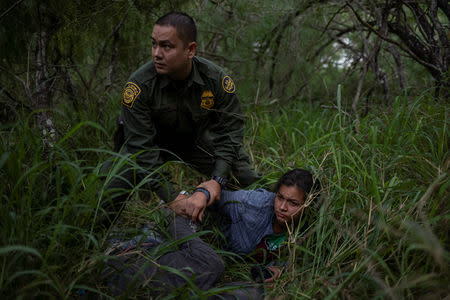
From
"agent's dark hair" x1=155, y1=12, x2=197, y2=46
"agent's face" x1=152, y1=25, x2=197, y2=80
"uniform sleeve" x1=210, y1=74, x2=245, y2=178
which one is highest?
"agent's dark hair" x1=155, y1=12, x2=197, y2=46

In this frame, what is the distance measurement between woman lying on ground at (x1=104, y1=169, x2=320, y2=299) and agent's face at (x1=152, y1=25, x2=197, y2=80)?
2.58 ft

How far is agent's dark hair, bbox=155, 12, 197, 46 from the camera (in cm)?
192

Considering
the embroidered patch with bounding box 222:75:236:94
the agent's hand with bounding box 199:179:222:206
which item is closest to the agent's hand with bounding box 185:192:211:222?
the agent's hand with bounding box 199:179:222:206

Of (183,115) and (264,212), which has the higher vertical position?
(183,115)

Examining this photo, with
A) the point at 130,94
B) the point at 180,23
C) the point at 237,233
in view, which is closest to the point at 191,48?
the point at 180,23

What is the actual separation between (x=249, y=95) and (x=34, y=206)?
9.13 ft

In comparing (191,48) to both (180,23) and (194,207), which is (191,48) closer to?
(180,23)

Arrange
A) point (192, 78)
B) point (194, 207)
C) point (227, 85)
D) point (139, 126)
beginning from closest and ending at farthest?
point (194, 207) → point (139, 126) → point (192, 78) → point (227, 85)

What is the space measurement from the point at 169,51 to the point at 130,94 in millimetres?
371

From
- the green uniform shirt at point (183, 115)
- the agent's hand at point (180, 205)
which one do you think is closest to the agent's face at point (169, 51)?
the green uniform shirt at point (183, 115)

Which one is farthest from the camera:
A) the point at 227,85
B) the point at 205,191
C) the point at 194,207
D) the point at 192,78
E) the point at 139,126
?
the point at 227,85

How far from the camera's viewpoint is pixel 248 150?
3094mm

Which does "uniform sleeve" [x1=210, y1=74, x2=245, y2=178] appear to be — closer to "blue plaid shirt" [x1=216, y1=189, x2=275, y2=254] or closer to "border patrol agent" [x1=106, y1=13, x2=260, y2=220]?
"border patrol agent" [x1=106, y1=13, x2=260, y2=220]

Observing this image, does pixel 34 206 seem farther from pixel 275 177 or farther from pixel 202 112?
pixel 275 177
